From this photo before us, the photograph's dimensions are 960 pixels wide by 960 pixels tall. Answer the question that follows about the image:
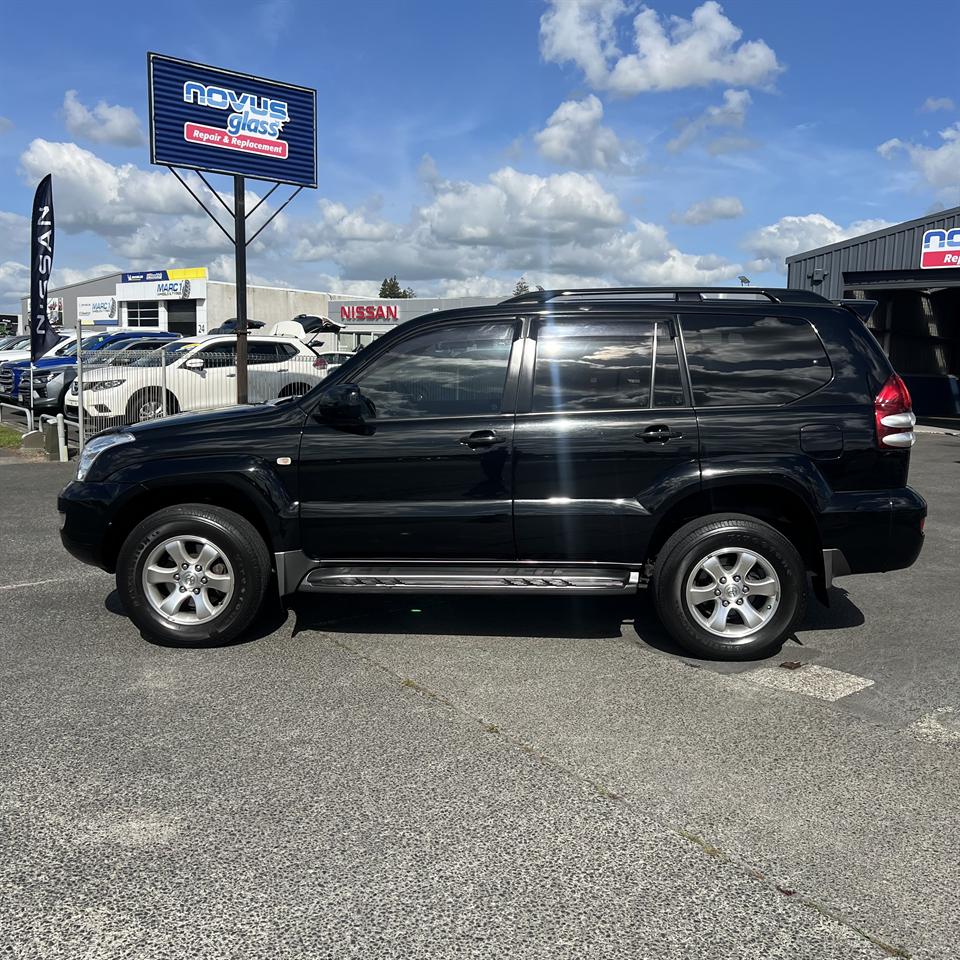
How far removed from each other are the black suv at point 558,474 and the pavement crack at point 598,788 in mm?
499

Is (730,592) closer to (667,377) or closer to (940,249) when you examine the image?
(667,377)

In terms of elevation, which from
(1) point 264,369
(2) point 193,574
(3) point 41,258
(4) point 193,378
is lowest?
(2) point 193,574

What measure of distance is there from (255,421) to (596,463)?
73.6 inches

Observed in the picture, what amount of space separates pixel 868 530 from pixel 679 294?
1.63m

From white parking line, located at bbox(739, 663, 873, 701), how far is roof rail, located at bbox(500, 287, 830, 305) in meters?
1.99

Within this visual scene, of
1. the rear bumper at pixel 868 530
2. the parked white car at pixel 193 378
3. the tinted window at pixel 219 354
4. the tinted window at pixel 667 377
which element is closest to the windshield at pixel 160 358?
the parked white car at pixel 193 378

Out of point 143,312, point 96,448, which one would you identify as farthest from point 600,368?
point 143,312

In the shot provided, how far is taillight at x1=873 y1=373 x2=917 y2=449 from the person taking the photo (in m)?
4.84

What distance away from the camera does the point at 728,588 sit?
4.88 m

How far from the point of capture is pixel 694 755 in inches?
146

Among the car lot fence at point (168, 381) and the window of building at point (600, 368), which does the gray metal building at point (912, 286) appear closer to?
the car lot fence at point (168, 381)

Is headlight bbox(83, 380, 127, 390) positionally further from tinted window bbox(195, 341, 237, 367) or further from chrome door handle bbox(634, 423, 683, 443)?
chrome door handle bbox(634, 423, 683, 443)

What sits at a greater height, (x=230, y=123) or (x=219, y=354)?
(x=230, y=123)

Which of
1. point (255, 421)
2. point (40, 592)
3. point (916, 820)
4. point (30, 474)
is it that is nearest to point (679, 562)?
point (916, 820)
